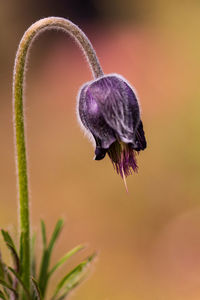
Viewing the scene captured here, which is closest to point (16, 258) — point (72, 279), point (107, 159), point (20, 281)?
point (20, 281)

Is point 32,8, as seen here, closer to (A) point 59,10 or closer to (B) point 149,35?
(A) point 59,10

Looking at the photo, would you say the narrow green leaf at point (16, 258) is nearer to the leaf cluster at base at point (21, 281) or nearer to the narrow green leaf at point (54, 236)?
the leaf cluster at base at point (21, 281)

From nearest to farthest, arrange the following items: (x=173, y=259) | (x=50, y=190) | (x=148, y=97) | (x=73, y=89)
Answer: (x=173, y=259), (x=50, y=190), (x=148, y=97), (x=73, y=89)

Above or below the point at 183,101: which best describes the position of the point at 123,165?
below

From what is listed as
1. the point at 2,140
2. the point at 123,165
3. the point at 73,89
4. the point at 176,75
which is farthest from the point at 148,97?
the point at 123,165

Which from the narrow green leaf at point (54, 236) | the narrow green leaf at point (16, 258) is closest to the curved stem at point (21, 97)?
the narrow green leaf at point (16, 258)

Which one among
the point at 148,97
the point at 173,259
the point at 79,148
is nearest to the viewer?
the point at 173,259

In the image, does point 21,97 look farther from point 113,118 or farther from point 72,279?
point 72,279
